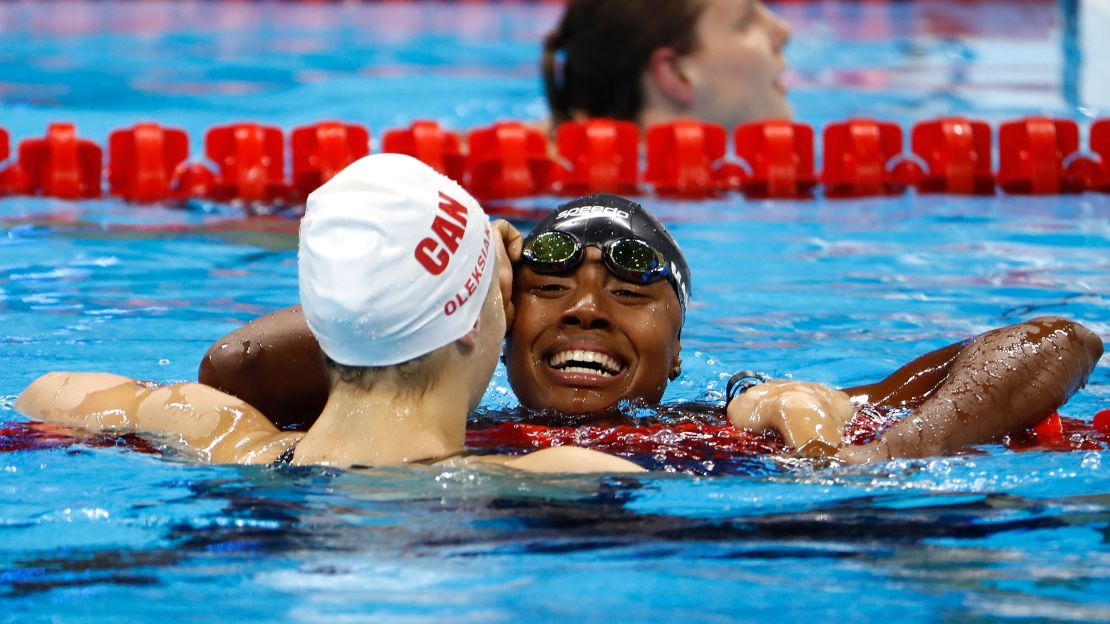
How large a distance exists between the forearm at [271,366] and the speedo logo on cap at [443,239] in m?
0.92

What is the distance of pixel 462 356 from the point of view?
3115mm

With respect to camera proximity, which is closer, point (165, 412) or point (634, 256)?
point (165, 412)

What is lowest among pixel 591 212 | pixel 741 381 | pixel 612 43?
pixel 741 381

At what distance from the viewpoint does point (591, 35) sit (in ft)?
26.0

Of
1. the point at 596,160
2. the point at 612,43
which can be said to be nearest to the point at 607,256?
the point at 596,160

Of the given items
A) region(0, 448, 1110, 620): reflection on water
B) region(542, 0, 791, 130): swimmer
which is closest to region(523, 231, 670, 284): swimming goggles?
region(0, 448, 1110, 620): reflection on water

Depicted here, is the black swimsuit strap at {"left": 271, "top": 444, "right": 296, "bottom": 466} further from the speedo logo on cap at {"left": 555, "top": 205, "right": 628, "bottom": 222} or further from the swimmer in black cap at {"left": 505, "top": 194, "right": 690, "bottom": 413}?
the speedo logo on cap at {"left": 555, "top": 205, "right": 628, "bottom": 222}

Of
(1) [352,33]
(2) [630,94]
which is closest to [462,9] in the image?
(1) [352,33]

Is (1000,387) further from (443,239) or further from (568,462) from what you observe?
(443,239)

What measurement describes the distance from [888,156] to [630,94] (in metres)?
1.39

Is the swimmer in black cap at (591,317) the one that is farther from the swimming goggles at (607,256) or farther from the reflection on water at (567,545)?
the reflection on water at (567,545)

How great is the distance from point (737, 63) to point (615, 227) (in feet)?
14.0

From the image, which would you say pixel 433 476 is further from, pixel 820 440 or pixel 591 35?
pixel 591 35

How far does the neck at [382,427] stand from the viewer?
9.88ft
